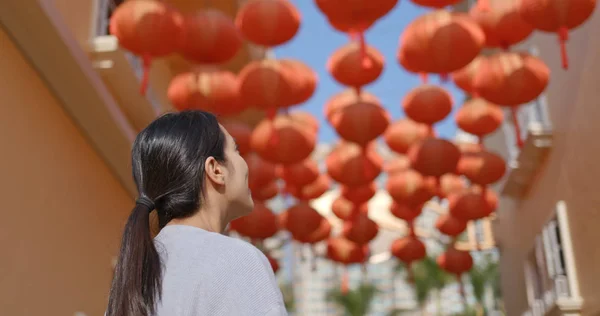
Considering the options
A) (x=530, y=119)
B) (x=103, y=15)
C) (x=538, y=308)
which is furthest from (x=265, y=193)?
(x=538, y=308)

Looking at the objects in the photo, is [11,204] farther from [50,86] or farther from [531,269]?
[531,269]

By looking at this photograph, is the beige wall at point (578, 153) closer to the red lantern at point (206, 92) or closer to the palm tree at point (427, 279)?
the red lantern at point (206, 92)

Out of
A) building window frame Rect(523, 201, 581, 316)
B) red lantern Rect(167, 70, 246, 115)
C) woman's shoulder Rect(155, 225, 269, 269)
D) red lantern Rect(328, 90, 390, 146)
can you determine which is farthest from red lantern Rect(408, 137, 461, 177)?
woman's shoulder Rect(155, 225, 269, 269)

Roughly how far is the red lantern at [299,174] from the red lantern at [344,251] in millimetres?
1819

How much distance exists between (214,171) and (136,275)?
0.35 metres

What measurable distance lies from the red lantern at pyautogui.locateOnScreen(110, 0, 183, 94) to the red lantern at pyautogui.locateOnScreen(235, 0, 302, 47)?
0.61 metres

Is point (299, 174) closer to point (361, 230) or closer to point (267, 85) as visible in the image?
point (361, 230)

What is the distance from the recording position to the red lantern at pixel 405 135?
8.00m

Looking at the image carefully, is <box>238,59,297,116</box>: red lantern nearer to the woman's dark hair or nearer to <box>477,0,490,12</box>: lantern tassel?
<box>477,0,490,12</box>: lantern tassel

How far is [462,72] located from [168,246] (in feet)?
21.2

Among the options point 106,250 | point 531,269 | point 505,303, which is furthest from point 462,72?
point 505,303

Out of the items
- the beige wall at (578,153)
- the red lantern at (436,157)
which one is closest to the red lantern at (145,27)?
the red lantern at (436,157)

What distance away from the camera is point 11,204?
5387mm

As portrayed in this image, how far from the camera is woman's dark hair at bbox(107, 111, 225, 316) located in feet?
5.31
